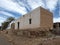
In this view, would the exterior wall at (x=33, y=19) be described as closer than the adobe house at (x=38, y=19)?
No

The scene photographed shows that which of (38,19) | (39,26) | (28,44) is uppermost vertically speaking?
(38,19)

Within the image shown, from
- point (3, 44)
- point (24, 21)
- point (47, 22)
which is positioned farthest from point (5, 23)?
point (3, 44)

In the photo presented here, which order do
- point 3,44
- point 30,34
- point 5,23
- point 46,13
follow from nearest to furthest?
point 3,44 < point 30,34 < point 46,13 < point 5,23

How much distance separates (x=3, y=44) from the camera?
36.7ft

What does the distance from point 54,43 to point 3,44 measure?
4859 millimetres

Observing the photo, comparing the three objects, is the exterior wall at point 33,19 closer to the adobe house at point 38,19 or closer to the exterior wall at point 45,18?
the adobe house at point 38,19

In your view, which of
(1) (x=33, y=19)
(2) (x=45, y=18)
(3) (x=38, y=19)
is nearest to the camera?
(3) (x=38, y=19)

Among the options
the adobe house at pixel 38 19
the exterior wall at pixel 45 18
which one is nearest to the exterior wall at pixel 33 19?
the adobe house at pixel 38 19

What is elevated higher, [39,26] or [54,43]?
[39,26]

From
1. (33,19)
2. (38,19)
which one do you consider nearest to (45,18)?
(38,19)

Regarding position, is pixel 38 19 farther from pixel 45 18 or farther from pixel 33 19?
pixel 45 18

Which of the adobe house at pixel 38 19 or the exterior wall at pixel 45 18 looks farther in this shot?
the exterior wall at pixel 45 18

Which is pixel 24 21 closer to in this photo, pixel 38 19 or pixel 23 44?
pixel 38 19

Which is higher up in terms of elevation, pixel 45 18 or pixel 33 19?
pixel 45 18
